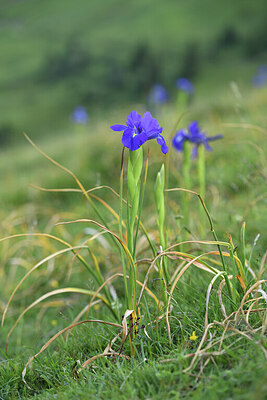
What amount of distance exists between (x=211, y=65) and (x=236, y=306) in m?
61.6

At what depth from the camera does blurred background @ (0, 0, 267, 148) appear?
2356 inches

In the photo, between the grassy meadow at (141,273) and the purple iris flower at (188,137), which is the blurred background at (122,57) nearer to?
the grassy meadow at (141,273)

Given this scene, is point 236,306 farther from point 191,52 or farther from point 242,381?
point 191,52

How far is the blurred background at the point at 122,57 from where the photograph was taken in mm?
59844

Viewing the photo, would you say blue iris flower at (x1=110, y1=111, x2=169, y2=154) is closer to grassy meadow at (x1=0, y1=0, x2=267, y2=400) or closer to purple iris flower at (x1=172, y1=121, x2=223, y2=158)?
grassy meadow at (x1=0, y1=0, x2=267, y2=400)

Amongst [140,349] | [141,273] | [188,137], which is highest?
[188,137]

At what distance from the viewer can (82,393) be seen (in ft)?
5.36

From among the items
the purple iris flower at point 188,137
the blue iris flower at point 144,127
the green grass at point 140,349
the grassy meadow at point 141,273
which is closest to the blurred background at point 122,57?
the grassy meadow at point 141,273

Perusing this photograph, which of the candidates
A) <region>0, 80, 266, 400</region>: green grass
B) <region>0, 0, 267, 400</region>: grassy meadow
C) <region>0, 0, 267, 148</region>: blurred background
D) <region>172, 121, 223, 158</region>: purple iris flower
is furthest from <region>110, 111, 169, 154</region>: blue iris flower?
<region>0, 0, 267, 148</region>: blurred background

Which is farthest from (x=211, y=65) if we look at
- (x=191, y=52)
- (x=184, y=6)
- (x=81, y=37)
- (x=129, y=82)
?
(x=81, y=37)

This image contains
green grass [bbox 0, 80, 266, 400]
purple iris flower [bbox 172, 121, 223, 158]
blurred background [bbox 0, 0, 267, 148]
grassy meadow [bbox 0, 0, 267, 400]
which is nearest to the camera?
green grass [bbox 0, 80, 266, 400]

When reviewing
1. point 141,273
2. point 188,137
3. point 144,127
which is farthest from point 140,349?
point 188,137

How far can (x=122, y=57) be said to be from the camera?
74562 mm

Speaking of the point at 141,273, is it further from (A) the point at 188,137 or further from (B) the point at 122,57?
(B) the point at 122,57
